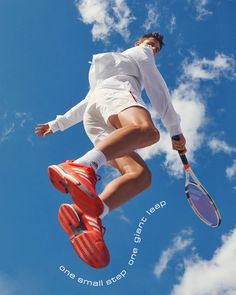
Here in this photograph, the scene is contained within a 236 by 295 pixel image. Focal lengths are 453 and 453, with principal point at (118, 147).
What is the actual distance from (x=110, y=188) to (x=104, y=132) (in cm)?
110

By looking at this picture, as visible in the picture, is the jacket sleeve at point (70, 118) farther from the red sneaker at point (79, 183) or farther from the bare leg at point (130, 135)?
the red sneaker at point (79, 183)

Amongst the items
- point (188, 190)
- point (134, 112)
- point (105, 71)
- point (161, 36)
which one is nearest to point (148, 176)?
point (134, 112)

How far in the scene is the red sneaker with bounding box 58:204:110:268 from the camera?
15.1ft

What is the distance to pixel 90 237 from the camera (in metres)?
4.69

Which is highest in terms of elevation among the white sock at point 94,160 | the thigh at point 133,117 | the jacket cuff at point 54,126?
the jacket cuff at point 54,126

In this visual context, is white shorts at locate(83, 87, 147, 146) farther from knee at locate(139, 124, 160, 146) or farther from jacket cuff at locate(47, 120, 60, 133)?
jacket cuff at locate(47, 120, 60, 133)

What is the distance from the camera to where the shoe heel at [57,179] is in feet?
15.3

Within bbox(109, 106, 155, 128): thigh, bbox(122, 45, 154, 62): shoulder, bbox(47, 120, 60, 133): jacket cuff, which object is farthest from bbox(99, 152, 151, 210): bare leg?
bbox(47, 120, 60, 133): jacket cuff

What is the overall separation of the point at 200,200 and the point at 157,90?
7.56ft

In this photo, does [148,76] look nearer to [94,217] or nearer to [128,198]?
[128,198]

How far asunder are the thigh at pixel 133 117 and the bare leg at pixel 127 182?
21.6 inches

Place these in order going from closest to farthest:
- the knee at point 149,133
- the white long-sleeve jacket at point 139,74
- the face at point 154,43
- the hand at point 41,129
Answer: the knee at point 149,133
the white long-sleeve jacket at point 139,74
the face at point 154,43
the hand at point 41,129

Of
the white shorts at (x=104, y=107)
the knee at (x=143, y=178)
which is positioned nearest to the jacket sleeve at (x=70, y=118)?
the white shorts at (x=104, y=107)

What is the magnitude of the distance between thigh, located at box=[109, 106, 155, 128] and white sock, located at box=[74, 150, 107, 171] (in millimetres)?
530
